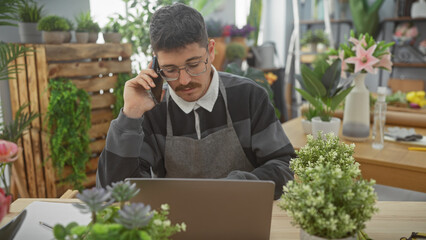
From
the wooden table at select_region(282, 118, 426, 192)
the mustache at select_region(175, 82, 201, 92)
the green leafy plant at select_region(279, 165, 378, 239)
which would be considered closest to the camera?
the green leafy plant at select_region(279, 165, 378, 239)

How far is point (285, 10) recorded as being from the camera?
6203mm

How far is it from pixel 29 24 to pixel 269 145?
2.00 meters

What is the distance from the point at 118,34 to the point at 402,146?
2.12 m

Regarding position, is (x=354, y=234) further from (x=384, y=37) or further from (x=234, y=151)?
(x=384, y=37)

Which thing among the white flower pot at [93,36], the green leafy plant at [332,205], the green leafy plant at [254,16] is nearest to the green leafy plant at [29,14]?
the white flower pot at [93,36]

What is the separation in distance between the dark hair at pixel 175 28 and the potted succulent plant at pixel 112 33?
1.77m

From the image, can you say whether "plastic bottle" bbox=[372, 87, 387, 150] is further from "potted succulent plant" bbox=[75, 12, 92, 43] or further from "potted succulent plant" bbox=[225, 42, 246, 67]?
"potted succulent plant" bbox=[225, 42, 246, 67]

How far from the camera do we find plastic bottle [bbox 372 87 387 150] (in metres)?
1.83

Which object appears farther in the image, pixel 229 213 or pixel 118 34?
pixel 118 34

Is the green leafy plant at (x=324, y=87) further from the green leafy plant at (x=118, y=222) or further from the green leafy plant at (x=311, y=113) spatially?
the green leafy plant at (x=118, y=222)

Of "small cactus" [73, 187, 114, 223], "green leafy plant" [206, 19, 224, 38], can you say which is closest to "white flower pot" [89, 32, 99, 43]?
"green leafy plant" [206, 19, 224, 38]

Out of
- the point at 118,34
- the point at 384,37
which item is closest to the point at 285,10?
the point at 384,37

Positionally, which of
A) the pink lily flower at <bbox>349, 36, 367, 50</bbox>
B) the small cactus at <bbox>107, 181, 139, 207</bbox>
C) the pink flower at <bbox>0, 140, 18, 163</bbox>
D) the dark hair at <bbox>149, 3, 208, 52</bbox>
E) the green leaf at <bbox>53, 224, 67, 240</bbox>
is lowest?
the green leaf at <bbox>53, 224, 67, 240</bbox>

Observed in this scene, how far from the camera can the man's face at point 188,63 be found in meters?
1.21
